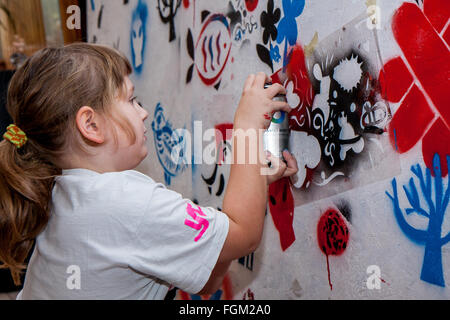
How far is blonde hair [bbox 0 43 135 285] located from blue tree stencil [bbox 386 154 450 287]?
0.54 m

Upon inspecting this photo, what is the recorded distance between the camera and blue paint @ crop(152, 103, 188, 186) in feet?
4.31

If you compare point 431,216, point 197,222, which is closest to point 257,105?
point 197,222

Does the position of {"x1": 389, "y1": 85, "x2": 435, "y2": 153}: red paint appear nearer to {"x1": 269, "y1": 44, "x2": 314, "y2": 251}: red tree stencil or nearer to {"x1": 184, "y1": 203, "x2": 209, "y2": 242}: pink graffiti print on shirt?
{"x1": 269, "y1": 44, "x2": 314, "y2": 251}: red tree stencil

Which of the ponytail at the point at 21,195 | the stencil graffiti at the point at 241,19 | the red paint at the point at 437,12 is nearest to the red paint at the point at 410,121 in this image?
the red paint at the point at 437,12

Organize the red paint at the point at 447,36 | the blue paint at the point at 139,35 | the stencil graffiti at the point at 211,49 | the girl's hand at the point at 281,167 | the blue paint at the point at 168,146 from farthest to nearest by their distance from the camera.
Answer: the blue paint at the point at 139,35
the blue paint at the point at 168,146
the stencil graffiti at the point at 211,49
the girl's hand at the point at 281,167
the red paint at the point at 447,36

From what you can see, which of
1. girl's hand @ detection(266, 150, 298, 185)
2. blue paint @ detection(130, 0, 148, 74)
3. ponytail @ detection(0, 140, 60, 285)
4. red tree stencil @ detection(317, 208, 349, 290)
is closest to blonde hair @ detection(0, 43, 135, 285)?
ponytail @ detection(0, 140, 60, 285)

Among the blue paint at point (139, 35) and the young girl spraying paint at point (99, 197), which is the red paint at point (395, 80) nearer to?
the young girl spraying paint at point (99, 197)

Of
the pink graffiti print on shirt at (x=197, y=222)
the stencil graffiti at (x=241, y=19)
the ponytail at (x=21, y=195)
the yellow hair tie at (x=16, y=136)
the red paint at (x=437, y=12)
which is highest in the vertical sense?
the stencil graffiti at (x=241, y=19)

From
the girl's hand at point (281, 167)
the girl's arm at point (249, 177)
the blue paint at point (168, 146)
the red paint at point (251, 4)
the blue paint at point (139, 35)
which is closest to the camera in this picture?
the girl's arm at point (249, 177)

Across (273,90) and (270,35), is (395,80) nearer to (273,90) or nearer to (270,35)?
(273,90)

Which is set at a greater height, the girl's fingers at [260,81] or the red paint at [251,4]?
the red paint at [251,4]

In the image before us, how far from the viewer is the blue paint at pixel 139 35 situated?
1459mm

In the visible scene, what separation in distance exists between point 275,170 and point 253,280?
37 centimetres

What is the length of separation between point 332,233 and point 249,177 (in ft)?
0.71
